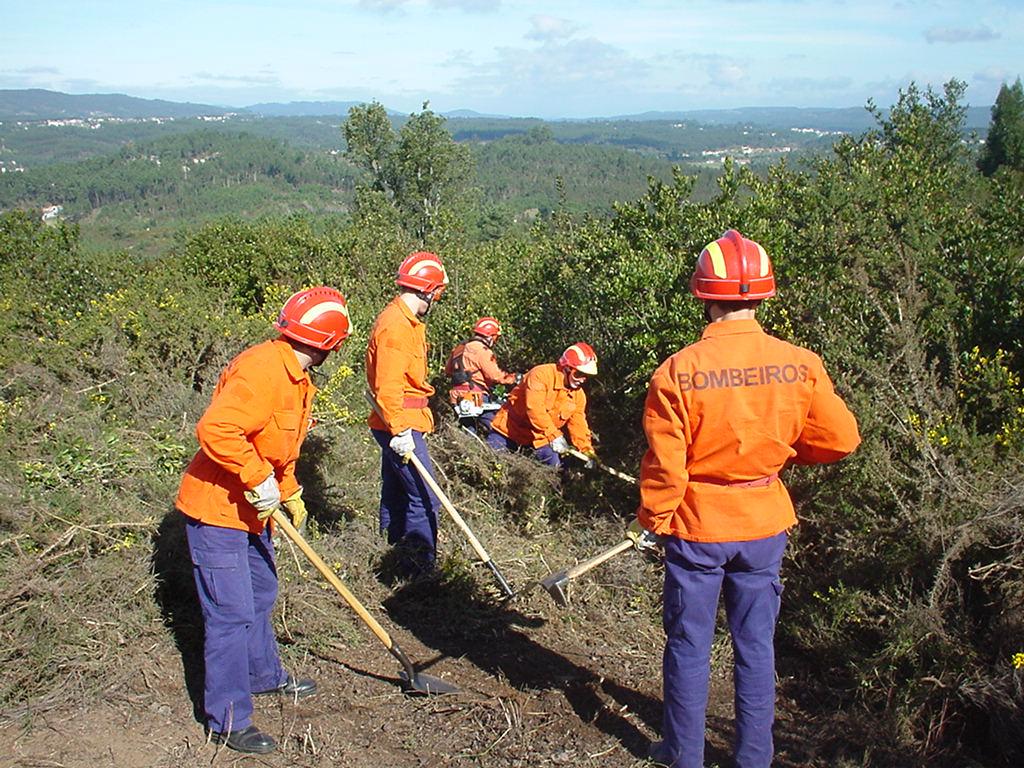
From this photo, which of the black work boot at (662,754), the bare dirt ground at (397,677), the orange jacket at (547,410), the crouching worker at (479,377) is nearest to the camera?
the black work boot at (662,754)

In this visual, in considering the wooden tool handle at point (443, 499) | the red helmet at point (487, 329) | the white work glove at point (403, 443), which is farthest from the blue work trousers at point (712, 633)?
the red helmet at point (487, 329)

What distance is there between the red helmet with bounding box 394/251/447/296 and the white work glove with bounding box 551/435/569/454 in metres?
1.80

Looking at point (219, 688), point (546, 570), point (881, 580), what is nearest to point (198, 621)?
point (219, 688)

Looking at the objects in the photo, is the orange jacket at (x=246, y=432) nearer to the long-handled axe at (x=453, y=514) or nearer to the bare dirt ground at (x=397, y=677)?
the bare dirt ground at (x=397, y=677)

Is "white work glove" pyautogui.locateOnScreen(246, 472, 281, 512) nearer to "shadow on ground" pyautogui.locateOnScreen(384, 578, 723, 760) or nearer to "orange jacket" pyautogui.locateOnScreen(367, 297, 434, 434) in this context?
"orange jacket" pyautogui.locateOnScreen(367, 297, 434, 434)

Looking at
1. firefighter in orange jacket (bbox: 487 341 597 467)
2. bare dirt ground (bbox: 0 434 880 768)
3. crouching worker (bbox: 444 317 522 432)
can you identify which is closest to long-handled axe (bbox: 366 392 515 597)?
bare dirt ground (bbox: 0 434 880 768)

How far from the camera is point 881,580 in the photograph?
4180mm

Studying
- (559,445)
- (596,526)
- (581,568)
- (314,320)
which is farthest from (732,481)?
(559,445)

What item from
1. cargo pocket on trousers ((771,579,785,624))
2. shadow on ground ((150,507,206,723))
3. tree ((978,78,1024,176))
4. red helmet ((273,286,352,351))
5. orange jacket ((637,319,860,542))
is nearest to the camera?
orange jacket ((637,319,860,542))

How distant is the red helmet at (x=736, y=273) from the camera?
2969 mm

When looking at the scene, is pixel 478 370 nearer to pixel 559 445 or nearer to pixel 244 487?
pixel 559 445

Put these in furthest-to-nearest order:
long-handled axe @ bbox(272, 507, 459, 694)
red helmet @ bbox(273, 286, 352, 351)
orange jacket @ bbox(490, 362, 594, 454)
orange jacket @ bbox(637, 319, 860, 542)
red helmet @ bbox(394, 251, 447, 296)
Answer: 1. orange jacket @ bbox(490, 362, 594, 454)
2. red helmet @ bbox(394, 251, 447, 296)
3. long-handled axe @ bbox(272, 507, 459, 694)
4. red helmet @ bbox(273, 286, 352, 351)
5. orange jacket @ bbox(637, 319, 860, 542)

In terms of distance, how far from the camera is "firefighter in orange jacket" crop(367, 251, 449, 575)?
192 inches

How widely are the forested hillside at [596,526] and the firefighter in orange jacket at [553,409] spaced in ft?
0.90
